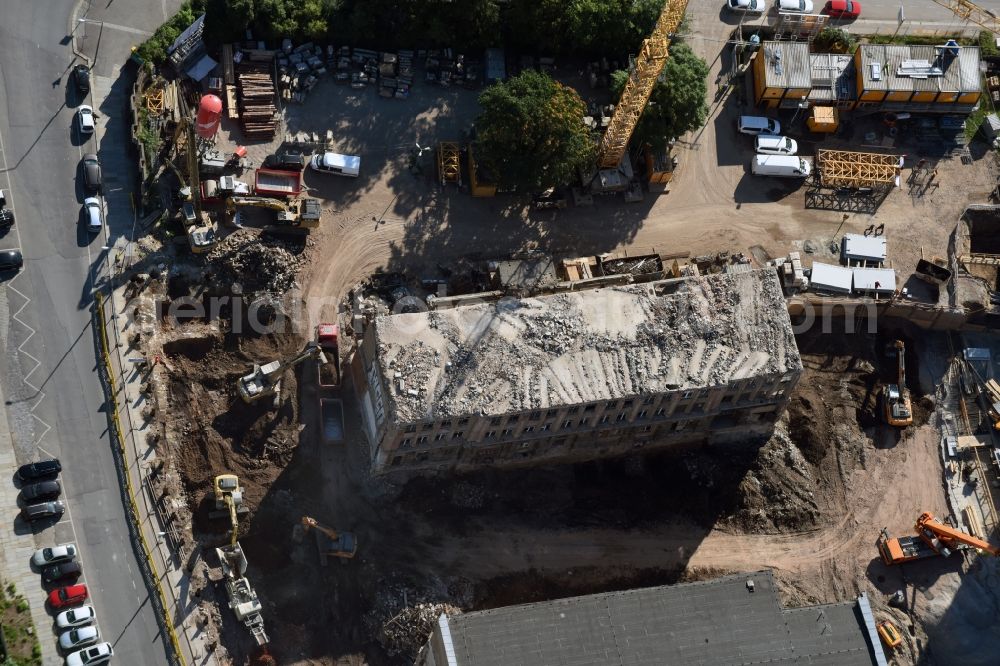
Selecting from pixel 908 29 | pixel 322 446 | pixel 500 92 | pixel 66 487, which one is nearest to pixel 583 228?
pixel 500 92

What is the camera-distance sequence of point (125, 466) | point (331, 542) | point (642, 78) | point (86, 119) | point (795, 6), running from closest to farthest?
1. point (125, 466)
2. point (331, 542)
3. point (86, 119)
4. point (642, 78)
5. point (795, 6)

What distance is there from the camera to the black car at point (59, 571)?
152750 millimetres

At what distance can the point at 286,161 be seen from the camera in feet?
577

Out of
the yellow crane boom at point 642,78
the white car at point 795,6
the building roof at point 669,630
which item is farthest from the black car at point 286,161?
the white car at point 795,6

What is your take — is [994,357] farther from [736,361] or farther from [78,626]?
[78,626]

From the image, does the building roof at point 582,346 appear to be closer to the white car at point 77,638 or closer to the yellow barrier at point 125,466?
the yellow barrier at point 125,466

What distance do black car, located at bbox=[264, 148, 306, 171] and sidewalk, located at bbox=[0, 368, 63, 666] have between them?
1806 inches

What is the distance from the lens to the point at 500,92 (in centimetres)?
17062

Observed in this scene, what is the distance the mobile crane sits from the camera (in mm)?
178875

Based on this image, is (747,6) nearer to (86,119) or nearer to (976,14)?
(976,14)

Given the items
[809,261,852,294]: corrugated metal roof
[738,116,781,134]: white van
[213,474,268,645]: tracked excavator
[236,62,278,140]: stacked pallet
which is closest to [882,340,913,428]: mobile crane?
[809,261,852,294]: corrugated metal roof

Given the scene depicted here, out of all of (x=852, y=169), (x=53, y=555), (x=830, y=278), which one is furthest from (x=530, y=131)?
(x=53, y=555)

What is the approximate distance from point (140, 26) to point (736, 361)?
84.4 meters

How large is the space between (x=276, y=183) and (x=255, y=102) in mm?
10823
